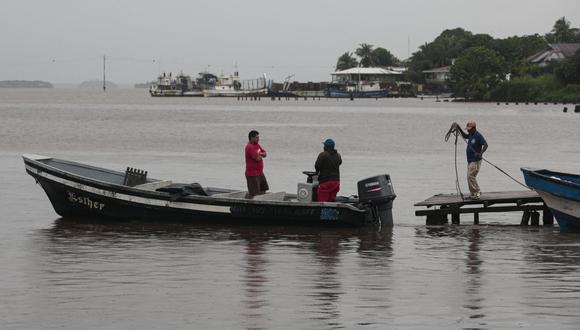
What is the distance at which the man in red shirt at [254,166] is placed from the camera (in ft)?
71.9

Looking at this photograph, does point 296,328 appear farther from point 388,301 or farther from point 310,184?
point 310,184

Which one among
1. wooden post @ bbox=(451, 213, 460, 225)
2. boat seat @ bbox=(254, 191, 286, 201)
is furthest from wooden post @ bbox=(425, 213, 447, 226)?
boat seat @ bbox=(254, 191, 286, 201)

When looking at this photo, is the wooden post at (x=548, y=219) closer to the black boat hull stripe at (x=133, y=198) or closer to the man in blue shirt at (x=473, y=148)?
the man in blue shirt at (x=473, y=148)

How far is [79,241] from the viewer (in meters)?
20.3

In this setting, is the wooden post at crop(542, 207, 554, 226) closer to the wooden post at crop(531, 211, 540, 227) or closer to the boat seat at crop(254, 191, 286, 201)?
A: the wooden post at crop(531, 211, 540, 227)

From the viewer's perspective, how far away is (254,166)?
22172 millimetres

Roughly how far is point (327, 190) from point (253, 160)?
158 cm

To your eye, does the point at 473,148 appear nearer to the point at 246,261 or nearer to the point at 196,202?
the point at 196,202

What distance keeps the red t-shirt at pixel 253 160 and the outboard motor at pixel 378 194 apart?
2.06 m

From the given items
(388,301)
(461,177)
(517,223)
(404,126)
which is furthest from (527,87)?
(388,301)

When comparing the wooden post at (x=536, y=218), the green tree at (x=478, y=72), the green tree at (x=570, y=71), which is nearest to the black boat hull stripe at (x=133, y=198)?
the wooden post at (x=536, y=218)

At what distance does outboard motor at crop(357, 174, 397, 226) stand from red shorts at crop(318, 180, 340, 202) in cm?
46

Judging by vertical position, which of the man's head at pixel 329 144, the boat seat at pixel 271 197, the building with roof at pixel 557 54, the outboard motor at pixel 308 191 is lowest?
the boat seat at pixel 271 197

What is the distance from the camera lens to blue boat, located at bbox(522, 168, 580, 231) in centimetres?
2061
